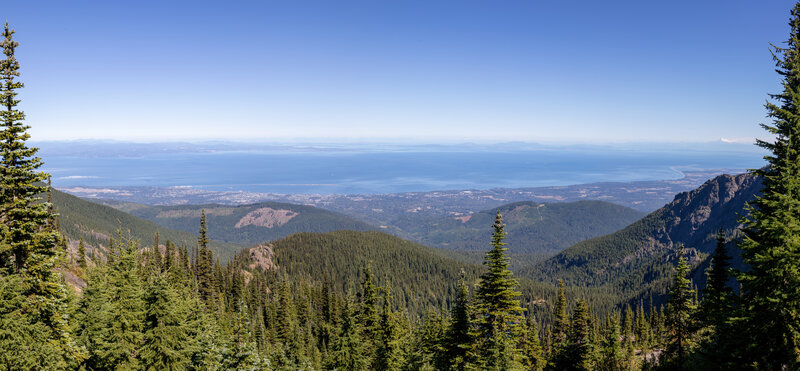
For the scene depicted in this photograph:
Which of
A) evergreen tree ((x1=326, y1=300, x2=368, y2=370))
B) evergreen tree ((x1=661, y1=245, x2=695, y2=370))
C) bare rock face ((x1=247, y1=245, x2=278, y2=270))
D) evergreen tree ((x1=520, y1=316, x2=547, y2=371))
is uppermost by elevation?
evergreen tree ((x1=661, y1=245, x2=695, y2=370))

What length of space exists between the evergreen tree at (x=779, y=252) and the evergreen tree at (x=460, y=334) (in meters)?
14.8

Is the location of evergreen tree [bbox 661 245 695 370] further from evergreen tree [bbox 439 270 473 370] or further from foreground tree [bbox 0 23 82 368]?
foreground tree [bbox 0 23 82 368]

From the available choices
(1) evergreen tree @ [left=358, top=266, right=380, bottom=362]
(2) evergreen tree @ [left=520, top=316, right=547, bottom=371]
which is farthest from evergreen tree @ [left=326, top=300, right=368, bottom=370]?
(2) evergreen tree @ [left=520, top=316, right=547, bottom=371]

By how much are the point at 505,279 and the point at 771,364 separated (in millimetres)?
11722

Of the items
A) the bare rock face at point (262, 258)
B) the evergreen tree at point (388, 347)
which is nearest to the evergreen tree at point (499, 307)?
the evergreen tree at point (388, 347)

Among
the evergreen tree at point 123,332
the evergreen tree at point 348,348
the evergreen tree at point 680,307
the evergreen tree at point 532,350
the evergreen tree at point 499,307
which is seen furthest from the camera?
the evergreen tree at point 532,350

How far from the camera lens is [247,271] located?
156 metres

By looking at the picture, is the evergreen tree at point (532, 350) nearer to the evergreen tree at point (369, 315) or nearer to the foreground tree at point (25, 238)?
the evergreen tree at point (369, 315)

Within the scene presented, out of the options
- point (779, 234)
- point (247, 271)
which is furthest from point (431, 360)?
point (247, 271)

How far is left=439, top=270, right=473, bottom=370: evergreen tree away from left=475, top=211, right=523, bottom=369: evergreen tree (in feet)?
7.93

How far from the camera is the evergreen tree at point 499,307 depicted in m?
22.5

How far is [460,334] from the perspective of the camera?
90.1ft

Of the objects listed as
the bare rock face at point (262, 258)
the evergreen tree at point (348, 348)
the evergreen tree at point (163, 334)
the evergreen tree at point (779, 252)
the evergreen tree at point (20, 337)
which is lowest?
the bare rock face at point (262, 258)

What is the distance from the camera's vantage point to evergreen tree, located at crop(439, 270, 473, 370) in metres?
26.5
